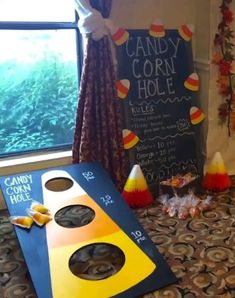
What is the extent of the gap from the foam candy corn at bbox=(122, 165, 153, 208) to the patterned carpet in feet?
0.19

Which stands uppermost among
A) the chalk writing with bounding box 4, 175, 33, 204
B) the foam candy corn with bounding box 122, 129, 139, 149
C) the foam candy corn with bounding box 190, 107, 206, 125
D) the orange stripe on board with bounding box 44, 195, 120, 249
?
the foam candy corn with bounding box 190, 107, 206, 125

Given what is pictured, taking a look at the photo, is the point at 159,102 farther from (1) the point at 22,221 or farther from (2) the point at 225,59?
(1) the point at 22,221

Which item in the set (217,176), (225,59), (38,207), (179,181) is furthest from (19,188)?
(225,59)

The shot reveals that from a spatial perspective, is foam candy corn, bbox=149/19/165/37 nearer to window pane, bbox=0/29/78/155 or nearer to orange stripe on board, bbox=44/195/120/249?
window pane, bbox=0/29/78/155

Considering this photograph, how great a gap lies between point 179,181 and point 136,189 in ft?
1.08

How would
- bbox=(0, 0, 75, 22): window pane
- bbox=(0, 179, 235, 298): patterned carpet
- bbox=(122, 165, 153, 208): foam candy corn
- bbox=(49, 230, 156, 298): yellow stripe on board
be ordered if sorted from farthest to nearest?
bbox=(122, 165, 153, 208): foam candy corn
bbox=(0, 0, 75, 22): window pane
bbox=(0, 179, 235, 298): patterned carpet
bbox=(49, 230, 156, 298): yellow stripe on board

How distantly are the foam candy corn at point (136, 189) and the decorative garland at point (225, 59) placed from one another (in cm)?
78

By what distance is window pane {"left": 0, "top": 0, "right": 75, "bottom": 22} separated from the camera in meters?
2.23

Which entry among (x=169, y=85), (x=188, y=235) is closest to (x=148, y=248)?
(x=188, y=235)

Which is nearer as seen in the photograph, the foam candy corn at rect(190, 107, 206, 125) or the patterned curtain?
the patterned curtain

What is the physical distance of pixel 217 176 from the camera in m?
2.52

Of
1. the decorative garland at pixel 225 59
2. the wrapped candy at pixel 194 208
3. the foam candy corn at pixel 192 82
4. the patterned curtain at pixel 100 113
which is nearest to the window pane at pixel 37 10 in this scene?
the patterned curtain at pixel 100 113

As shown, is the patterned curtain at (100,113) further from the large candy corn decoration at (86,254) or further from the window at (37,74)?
the large candy corn decoration at (86,254)

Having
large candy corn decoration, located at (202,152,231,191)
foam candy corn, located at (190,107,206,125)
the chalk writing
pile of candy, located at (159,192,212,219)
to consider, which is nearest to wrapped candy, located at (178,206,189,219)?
pile of candy, located at (159,192,212,219)
